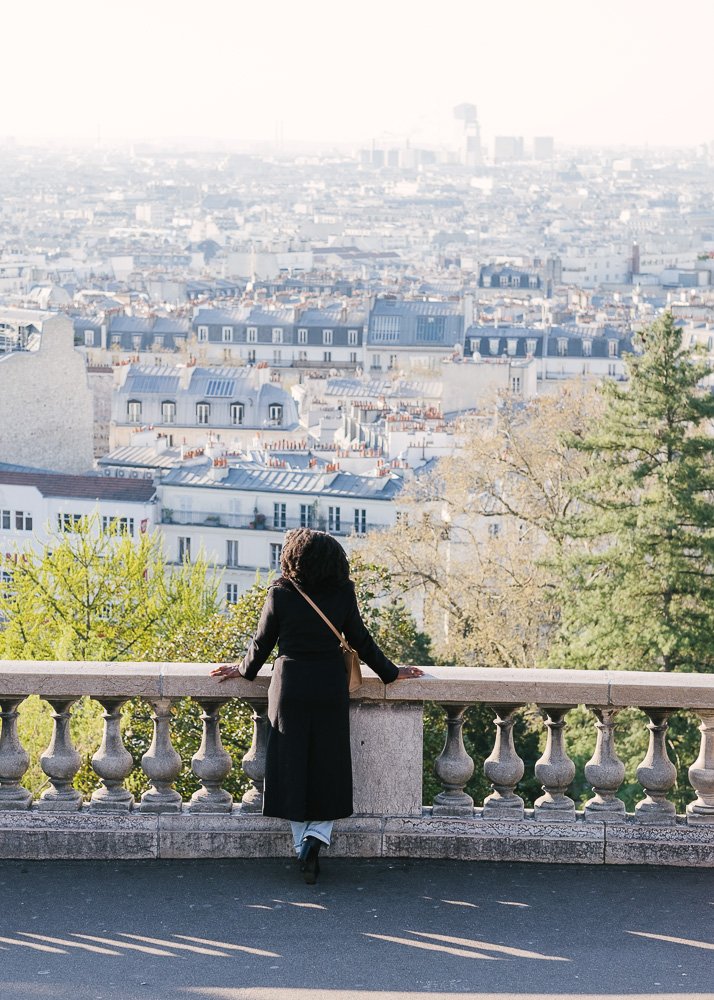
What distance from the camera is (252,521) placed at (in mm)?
51406

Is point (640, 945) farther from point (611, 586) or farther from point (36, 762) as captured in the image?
point (611, 586)

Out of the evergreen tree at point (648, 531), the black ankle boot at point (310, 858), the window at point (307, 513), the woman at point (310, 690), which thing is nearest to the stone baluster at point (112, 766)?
the woman at point (310, 690)

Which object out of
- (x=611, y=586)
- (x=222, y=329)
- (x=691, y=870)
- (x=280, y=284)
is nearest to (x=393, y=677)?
(x=691, y=870)

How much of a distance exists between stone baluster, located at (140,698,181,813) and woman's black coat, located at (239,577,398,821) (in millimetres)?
445

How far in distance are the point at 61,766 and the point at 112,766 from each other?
19 centimetres

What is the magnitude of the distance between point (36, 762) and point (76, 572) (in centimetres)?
1076

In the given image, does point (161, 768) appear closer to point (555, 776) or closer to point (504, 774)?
point (504, 774)

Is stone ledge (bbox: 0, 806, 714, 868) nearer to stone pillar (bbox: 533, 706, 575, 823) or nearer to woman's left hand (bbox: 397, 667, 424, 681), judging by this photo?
stone pillar (bbox: 533, 706, 575, 823)

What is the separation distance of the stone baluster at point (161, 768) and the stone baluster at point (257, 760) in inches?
10.2

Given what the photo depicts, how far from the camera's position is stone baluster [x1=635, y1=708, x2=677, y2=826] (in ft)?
24.3

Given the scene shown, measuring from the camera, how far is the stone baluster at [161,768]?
742 cm

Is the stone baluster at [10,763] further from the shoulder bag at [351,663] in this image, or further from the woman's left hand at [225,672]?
the shoulder bag at [351,663]

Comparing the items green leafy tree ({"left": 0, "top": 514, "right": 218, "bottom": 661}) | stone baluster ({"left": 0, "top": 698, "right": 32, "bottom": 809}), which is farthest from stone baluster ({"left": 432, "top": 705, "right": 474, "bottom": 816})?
green leafy tree ({"left": 0, "top": 514, "right": 218, "bottom": 661})

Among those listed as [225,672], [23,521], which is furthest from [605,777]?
[23,521]
